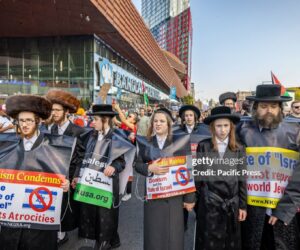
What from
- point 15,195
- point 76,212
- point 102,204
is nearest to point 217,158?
point 102,204

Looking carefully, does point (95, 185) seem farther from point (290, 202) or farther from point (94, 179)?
point (290, 202)

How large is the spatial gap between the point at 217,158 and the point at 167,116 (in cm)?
78

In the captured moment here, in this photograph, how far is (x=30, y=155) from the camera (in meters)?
2.50

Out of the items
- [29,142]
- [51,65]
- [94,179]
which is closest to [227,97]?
[94,179]

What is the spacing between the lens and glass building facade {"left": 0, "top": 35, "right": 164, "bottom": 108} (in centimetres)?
1972

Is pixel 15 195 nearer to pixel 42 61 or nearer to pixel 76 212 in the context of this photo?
pixel 76 212

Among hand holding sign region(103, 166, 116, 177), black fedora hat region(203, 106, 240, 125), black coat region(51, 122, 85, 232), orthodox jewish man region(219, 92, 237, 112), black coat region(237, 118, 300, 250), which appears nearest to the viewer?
black coat region(237, 118, 300, 250)

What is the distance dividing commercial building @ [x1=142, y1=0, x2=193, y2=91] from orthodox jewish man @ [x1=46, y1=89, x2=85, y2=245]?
139074 mm

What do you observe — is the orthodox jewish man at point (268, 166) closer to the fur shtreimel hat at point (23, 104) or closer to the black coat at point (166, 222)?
the black coat at point (166, 222)

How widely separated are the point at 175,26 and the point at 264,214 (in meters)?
165

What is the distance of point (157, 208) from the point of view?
293 centimetres

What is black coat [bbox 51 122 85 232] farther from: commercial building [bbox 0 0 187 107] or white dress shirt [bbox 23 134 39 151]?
commercial building [bbox 0 0 187 107]

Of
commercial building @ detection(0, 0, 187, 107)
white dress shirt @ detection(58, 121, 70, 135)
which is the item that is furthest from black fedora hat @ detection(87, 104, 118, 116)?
commercial building @ detection(0, 0, 187, 107)

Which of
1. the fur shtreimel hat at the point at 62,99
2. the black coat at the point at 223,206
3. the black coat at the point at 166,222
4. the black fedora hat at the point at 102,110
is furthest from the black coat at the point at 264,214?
the fur shtreimel hat at the point at 62,99
